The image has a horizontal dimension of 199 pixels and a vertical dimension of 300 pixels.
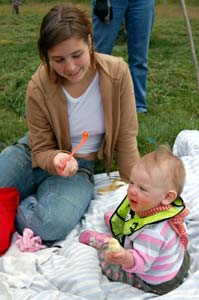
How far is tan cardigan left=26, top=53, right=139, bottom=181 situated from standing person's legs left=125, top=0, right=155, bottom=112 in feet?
4.23

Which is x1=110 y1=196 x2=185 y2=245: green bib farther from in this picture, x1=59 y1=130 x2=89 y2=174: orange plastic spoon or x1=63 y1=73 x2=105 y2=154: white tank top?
x1=63 y1=73 x2=105 y2=154: white tank top

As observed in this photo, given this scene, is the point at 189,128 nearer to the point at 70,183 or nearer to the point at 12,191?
the point at 70,183

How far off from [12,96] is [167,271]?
311cm

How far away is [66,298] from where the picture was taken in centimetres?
183

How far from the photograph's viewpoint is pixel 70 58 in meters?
2.19

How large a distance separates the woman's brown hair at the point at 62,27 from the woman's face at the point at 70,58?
0.02 m

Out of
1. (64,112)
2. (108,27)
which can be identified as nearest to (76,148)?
(64,112)

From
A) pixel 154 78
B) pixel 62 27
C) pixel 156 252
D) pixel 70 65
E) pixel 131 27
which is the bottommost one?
pixel 154 78

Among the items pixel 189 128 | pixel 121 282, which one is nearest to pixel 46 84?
pixel 121 282

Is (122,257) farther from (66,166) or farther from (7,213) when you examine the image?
(7,213)

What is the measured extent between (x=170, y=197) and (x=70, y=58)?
74cm

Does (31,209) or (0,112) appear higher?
(31,209)

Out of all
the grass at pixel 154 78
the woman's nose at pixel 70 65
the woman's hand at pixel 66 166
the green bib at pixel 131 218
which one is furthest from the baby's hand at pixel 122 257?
the grass at pixel 154 78

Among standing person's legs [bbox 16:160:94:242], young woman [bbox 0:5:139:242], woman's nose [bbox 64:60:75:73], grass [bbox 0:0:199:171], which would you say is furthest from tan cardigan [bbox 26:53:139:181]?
grass [bbox 0:0:199:171]
